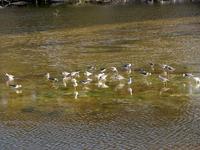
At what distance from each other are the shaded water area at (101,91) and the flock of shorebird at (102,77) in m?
0.27

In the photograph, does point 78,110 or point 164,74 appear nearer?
point 78,110

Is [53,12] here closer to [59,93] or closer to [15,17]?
[15,17]

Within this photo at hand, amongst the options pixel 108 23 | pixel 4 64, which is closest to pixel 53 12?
pixel 108 23

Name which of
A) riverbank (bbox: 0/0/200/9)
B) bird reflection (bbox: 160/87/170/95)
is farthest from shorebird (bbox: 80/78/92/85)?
riverbank (bbox: 0/0/200/9)

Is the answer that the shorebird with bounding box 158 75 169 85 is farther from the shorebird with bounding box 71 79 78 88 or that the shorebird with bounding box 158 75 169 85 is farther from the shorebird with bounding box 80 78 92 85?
the shorebird with bounding box 71 79 78 88

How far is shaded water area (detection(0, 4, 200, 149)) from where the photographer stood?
18.8m

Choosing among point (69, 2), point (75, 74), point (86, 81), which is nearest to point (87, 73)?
point (75, 74)

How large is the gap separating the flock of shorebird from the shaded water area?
0.87 ft

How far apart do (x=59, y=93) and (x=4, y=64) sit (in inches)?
317

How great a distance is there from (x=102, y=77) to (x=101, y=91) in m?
1.66

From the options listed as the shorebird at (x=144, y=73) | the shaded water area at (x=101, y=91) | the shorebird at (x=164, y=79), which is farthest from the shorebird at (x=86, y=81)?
the shorebird at (x=164, y=79)

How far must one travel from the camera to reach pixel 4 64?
→ 102 feet

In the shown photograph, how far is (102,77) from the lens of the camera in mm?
25328

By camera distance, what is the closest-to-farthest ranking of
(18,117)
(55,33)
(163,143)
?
(163,143), (18,117), (55,33)
